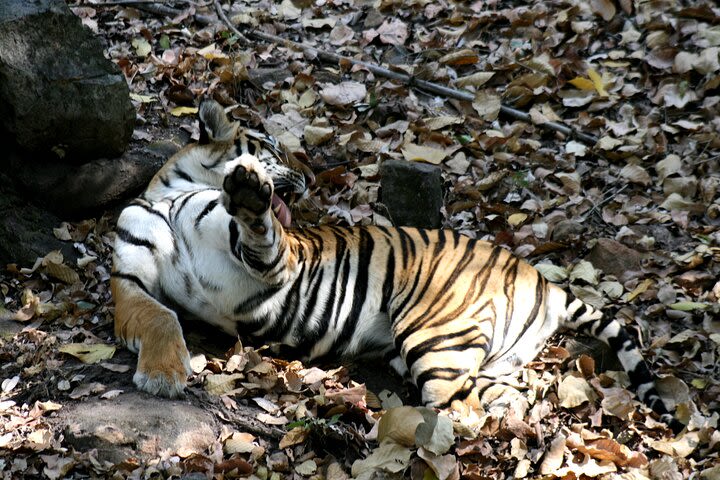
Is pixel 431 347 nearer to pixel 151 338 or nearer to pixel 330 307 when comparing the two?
pixel 330 307

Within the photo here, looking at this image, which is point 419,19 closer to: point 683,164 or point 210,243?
point 683,164

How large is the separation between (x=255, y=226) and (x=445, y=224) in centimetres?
189

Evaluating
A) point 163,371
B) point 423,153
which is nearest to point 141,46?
point 423,153

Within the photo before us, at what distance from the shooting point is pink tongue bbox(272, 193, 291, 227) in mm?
4773

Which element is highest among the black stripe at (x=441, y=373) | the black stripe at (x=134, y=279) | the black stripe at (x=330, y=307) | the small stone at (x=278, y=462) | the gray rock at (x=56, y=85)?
the gray rock at (x=56, y=85)

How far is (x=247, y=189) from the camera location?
368cm

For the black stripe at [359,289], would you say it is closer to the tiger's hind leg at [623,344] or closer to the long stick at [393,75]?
the tiger's hind leg at [623,344]

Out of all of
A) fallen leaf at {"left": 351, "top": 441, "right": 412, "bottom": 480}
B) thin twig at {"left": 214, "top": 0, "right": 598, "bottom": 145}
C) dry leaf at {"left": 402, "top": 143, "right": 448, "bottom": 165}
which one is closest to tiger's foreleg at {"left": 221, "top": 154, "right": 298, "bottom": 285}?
fallen leaf at {"left": 351, "top": 441, "right": 412, "bottom": 480}

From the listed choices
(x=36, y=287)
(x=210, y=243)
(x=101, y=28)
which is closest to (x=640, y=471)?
(x=210, y=243)

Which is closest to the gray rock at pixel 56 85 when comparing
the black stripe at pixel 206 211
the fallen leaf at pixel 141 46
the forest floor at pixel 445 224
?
the forest floor at pixel 445 224

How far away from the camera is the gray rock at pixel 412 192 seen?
5.29 meters

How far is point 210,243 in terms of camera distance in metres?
4.28

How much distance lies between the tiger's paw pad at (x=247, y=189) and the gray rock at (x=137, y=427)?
92 centimetres

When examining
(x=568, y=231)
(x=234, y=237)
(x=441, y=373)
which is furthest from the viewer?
(x=568, y=231)
